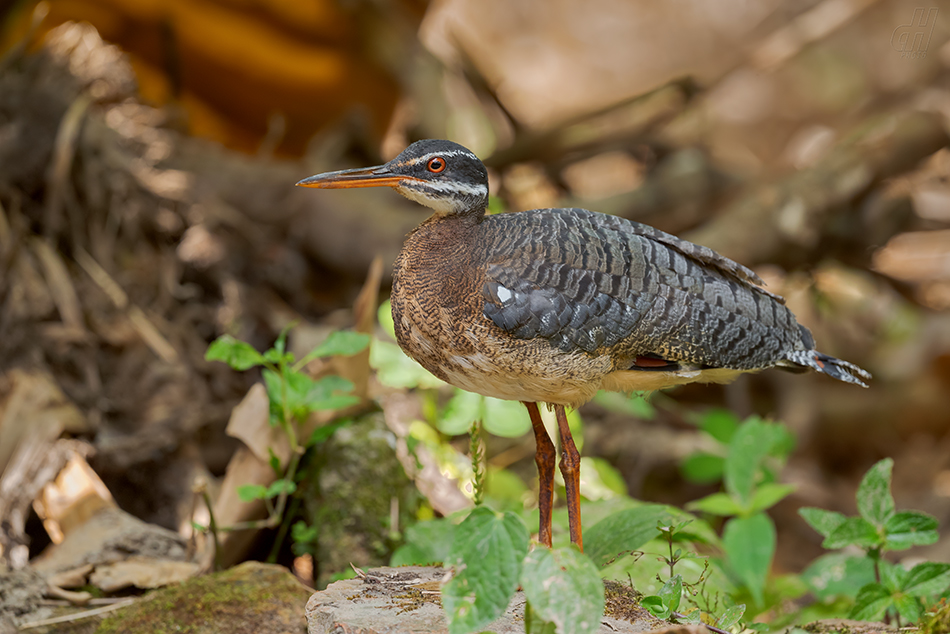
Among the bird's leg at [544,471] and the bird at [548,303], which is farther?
the bird's leg at [544,471]

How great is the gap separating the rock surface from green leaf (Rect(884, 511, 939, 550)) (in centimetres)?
105

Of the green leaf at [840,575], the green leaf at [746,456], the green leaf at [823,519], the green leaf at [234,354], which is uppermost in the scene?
the green leaf at [234,354]

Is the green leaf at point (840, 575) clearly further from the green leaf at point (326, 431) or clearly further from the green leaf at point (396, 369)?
the green leaf at point (326, 431)

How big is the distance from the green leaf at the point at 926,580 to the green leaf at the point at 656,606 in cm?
110

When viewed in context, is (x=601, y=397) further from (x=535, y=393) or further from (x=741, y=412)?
(x=741, y=412)

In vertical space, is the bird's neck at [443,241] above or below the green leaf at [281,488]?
above

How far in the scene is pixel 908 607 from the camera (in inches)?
109

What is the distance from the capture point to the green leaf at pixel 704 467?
5742 mm

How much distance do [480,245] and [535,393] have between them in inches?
22.2

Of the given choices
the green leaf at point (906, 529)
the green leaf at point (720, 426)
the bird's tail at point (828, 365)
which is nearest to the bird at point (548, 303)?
the bird's tail at point (828, 365)

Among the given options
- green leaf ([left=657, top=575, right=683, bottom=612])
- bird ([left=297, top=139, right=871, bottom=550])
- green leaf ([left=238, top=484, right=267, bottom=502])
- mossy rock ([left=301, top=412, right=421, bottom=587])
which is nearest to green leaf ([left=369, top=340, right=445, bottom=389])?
mossy rock ([left=301, top=412, right=421, bottom=587])

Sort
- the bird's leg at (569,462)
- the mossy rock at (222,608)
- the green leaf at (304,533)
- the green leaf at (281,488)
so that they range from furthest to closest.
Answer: the green leaf at (304,533)
the green leaf at (281,488)
the bird's leg at (569,462)
the mossy rock at (222,608)

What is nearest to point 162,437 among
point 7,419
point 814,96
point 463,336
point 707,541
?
point 7,419

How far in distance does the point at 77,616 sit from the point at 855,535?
117 inches
